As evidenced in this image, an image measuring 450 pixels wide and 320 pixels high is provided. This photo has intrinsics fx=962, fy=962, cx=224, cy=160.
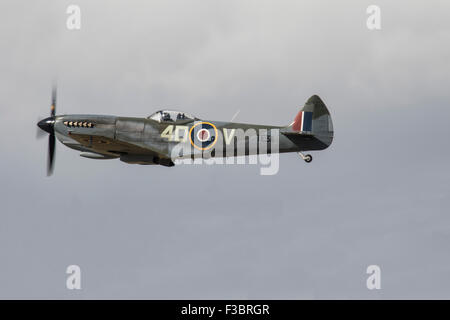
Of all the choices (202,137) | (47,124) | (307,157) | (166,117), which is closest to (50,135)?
(47,124)

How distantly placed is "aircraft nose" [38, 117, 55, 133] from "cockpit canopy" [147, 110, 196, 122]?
4866 mm

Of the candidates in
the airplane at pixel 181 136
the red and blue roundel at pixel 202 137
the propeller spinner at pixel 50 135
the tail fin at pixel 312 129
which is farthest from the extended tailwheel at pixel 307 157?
Result: the propeller spinner at pixel 50 135

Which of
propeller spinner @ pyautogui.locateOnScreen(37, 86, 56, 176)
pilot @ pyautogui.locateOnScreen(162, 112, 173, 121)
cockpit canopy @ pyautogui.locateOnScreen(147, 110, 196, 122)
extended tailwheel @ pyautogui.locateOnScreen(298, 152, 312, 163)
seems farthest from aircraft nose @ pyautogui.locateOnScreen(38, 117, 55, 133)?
extended tailwheel @ pyautogui.locateOnScreen(298, 152, 312, 163)

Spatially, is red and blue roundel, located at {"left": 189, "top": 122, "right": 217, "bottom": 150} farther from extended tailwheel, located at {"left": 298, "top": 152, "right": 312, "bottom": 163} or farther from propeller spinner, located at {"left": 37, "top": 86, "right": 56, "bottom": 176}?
propeller spinner, located at {"left": 37, "top": 86, "right": 56, "bottom": 176}

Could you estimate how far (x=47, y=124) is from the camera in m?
42.4

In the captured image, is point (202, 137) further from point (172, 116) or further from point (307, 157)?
point (307, 157)

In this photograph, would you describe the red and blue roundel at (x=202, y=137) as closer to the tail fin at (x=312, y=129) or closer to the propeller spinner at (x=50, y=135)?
the tail fin at (x=312, y=129)

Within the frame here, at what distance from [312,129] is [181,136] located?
550cm

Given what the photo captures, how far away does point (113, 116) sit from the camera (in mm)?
41625
